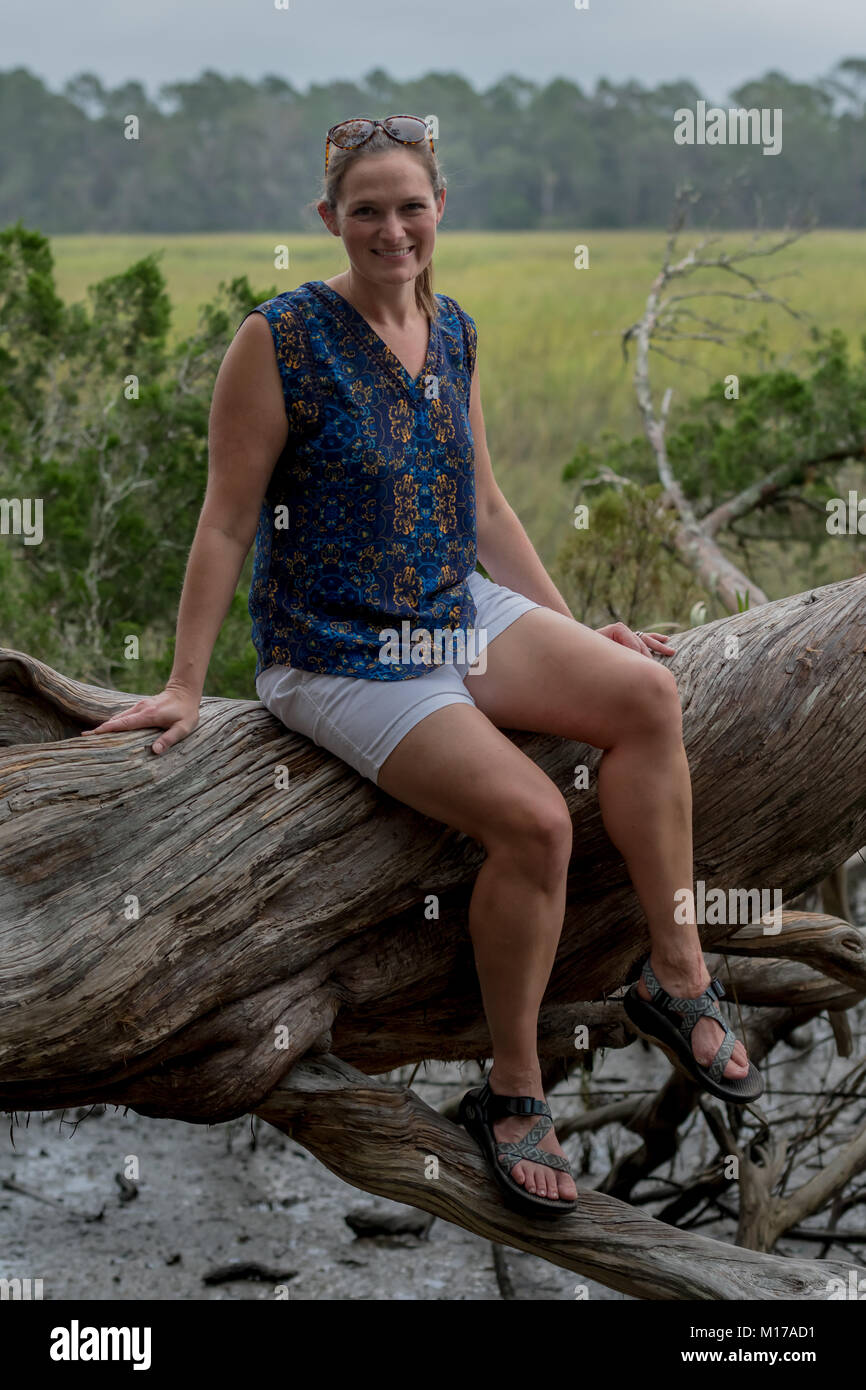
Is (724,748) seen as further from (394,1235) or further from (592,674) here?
(394,1235)

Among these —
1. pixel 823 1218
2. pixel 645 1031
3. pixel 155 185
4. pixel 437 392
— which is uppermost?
pixel 155 185

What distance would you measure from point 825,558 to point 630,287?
8.68m

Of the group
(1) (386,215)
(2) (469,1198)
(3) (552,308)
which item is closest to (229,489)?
(1) (386,215)

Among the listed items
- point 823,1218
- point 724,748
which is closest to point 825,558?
point 823,1218

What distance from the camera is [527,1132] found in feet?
7.65

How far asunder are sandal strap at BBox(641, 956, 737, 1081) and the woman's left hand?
0.58 metres

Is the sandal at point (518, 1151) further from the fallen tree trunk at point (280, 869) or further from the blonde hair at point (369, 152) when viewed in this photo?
the blonde hair at point (369, 152)

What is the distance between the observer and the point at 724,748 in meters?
2.53

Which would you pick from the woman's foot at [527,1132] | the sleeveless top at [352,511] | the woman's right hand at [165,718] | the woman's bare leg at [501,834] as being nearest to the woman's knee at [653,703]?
the woman's bare leg at [501,834]

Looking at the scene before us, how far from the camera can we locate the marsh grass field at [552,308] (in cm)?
973

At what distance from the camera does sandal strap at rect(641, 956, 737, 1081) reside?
2.35m

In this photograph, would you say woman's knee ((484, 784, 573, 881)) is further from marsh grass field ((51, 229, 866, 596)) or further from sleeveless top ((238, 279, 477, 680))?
marsh grass field ((51, 229, 866, 596))

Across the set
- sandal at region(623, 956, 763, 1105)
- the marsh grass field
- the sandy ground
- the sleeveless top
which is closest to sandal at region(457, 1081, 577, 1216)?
sandal at region(623, 956, 763, 1105)

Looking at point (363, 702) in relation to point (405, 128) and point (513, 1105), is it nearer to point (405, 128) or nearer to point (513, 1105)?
point (513, 1105)
